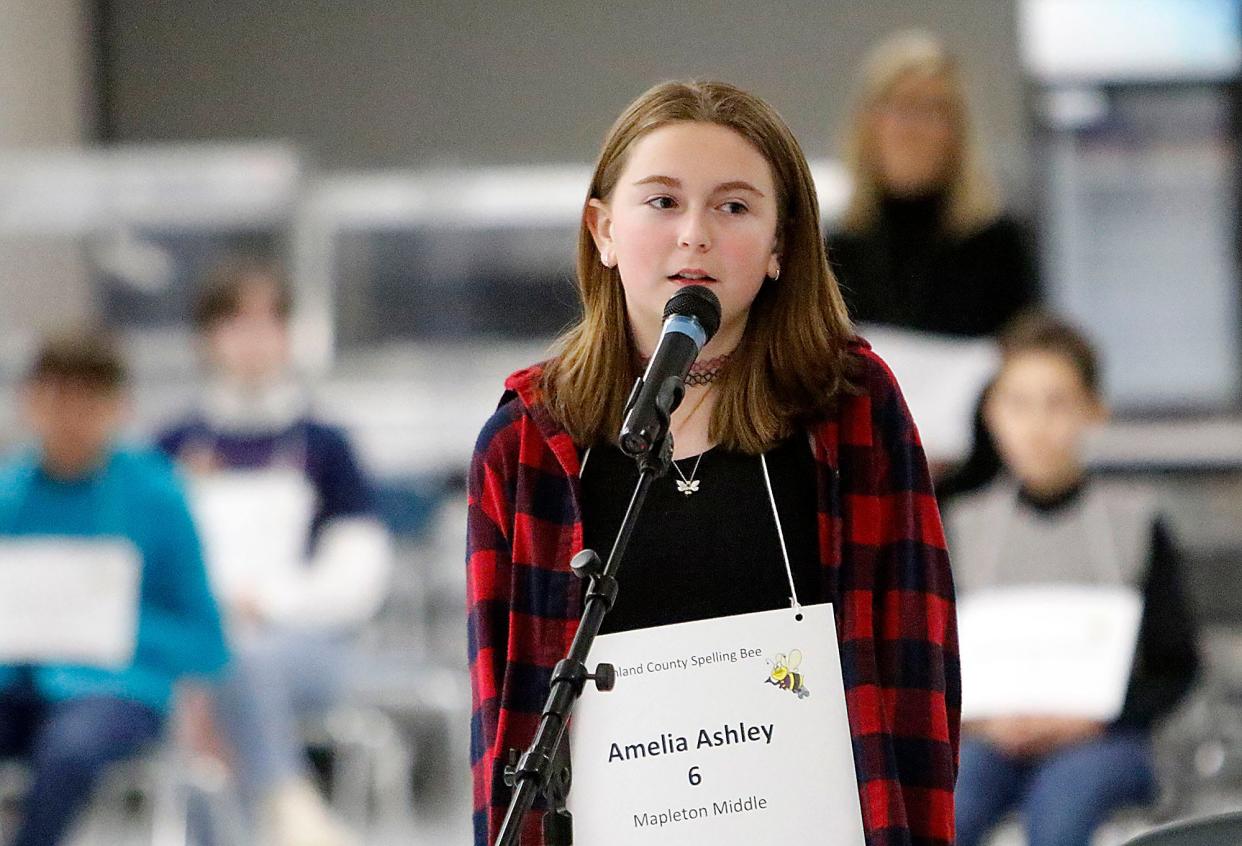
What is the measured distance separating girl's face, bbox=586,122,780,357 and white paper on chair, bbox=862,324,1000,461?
1.24m

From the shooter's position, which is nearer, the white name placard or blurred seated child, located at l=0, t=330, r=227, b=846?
the white name placard

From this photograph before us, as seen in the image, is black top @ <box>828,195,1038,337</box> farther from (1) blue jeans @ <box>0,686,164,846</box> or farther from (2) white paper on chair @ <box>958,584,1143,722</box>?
(1) blue jeans @ <box>0,686,164,846</box>

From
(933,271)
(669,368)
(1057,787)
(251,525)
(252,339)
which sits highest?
(252,339)

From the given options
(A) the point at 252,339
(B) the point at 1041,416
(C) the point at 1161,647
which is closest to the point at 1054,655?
(C) the point at 1161,647

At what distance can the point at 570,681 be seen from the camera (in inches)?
46.4

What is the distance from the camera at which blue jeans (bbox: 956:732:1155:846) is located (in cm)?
268

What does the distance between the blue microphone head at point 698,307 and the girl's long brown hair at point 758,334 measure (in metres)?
0.10

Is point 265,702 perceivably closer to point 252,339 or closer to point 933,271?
point 252,339

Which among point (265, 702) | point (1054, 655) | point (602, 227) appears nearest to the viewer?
point (602, 227)

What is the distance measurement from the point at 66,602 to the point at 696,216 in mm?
2223

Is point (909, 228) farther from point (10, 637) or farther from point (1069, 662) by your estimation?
point (10, 637)

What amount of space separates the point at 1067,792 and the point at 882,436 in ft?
5.05

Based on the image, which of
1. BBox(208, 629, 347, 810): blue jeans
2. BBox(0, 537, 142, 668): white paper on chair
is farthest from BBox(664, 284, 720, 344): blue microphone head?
BBox(208, 629, 347, 810): blue jeans

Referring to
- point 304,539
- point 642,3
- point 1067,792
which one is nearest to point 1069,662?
point 1067,792
